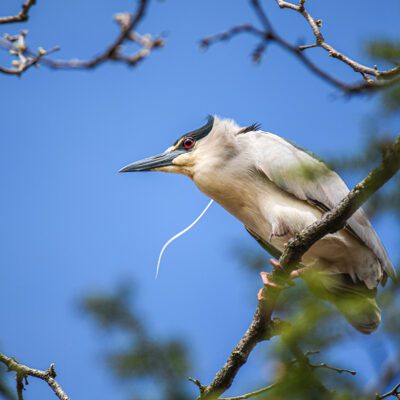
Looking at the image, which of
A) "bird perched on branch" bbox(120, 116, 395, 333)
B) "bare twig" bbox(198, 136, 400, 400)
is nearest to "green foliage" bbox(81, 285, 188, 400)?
"bare twig" bbox(198, 136, 400, 400)

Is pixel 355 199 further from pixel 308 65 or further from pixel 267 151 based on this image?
pixel 267 151

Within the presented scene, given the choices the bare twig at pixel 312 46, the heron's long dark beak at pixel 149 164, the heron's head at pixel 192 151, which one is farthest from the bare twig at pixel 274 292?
the heron's long dark beak at pixel 149 164

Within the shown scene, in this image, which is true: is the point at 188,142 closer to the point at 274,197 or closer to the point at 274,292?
the point at 274,197

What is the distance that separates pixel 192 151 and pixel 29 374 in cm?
Answer: 189

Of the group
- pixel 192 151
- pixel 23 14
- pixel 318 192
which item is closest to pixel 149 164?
pixel 192 151

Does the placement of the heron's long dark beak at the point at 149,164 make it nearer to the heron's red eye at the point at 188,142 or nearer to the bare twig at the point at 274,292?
the heron's red eye at the point at 188,142

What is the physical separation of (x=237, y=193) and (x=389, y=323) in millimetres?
2683

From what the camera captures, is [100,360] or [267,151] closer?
[100,360]

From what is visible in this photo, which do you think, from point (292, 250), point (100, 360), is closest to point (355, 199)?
point (292, 250)

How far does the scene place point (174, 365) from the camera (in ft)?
5.80

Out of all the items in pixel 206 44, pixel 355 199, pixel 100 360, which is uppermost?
pixel 206 44

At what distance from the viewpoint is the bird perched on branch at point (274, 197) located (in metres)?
3.63

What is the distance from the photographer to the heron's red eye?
426 centimetres

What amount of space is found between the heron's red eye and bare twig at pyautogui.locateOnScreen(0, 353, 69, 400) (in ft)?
6.10
